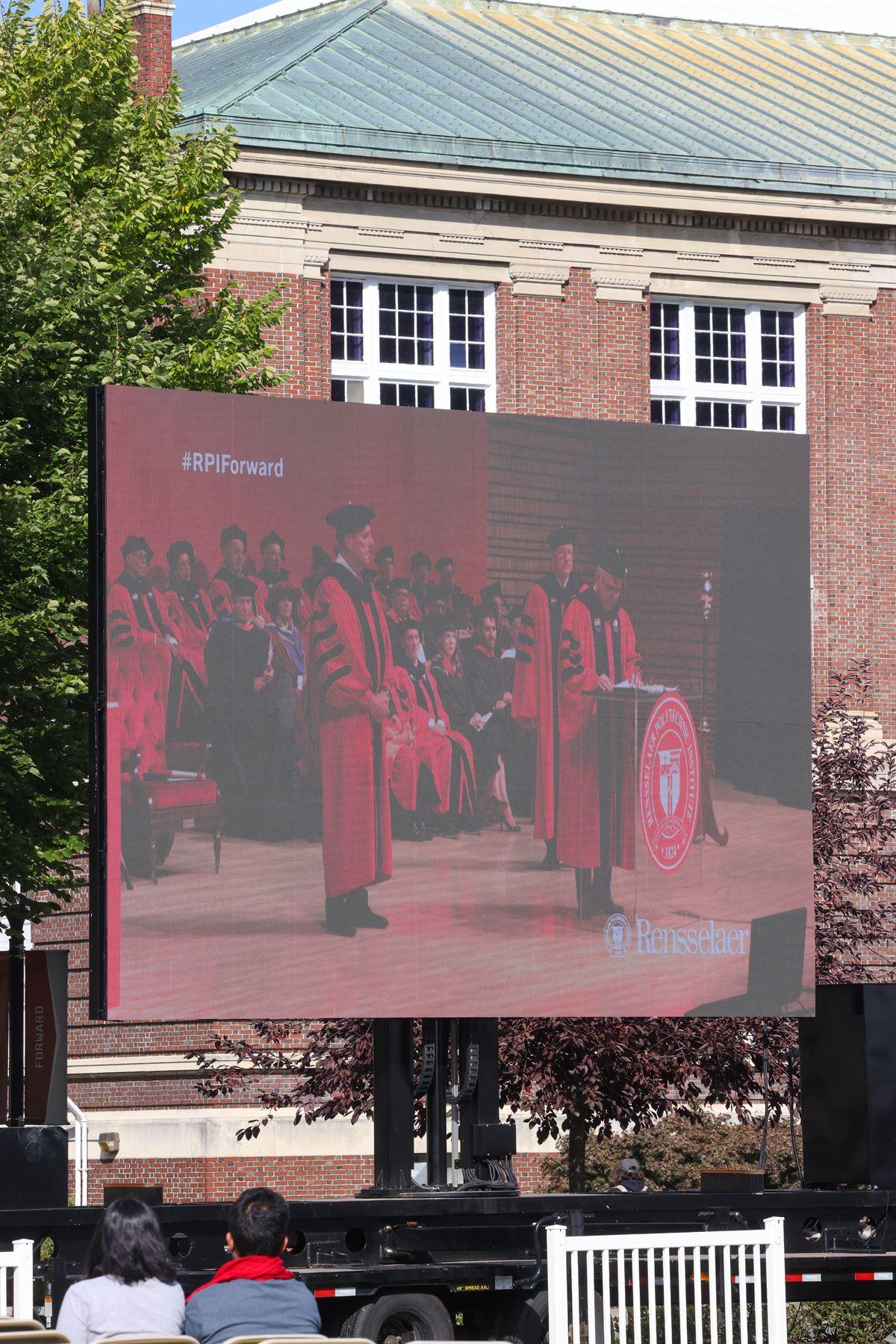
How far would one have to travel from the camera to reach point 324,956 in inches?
585

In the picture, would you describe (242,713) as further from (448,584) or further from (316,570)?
(448,584)

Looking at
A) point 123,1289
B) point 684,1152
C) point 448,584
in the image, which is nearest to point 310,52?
point 684,1152

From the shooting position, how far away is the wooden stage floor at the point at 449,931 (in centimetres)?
1438

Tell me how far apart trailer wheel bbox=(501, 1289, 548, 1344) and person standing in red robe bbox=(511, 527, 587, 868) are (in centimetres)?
276

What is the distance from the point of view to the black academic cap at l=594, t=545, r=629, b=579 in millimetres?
16047

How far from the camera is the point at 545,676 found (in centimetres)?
1579

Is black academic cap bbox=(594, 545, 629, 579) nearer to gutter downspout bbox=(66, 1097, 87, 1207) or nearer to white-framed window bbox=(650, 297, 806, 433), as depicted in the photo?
gutter downspout bbox=(66, 1097, 87, 1207)

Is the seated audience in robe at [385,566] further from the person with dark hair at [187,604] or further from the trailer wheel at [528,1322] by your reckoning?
the trailer wheel at [528,1322]

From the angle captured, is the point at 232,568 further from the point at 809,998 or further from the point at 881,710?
the point at 881,710

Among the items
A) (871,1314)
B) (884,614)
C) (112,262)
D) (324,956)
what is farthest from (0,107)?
(884,614)

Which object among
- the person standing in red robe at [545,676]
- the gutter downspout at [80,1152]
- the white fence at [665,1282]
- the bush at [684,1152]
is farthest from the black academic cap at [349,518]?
the bush at [684,1152]

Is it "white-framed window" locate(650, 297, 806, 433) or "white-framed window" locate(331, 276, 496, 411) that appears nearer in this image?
"white-framed window" locate(331, 276, 496, 411)

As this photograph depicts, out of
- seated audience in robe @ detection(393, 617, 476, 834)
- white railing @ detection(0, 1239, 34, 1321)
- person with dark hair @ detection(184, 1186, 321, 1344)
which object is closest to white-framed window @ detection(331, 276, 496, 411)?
seated audience in robe @ detection(393, 617, 476, 834)

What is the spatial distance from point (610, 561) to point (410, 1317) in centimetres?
508
